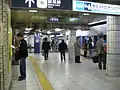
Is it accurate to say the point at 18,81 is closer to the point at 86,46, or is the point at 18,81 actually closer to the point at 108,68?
the point at 108,68

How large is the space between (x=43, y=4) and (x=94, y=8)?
6.46 ft

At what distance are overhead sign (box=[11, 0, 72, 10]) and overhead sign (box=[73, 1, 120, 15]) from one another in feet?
1.01

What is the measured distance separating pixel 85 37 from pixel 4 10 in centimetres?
1824

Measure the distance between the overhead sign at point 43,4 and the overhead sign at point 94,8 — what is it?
309 millimetres

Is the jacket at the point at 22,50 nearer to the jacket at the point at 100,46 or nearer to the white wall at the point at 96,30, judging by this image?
the jacket at the point at 100,46

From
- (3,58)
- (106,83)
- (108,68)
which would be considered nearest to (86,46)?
(108,68)

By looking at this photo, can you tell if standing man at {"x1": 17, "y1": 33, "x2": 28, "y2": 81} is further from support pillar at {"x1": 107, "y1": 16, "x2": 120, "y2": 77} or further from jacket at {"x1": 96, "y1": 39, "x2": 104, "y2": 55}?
jacket at {"x1": 96, "y1": 39, "x2": 104, "y2": 55}

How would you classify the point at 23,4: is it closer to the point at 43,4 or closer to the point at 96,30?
the point at 43,4

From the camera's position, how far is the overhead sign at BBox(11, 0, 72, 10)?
7.14 m

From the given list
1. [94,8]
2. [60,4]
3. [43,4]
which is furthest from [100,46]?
[43,4]

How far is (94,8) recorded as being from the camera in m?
8.60

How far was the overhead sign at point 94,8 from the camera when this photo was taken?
811 cm

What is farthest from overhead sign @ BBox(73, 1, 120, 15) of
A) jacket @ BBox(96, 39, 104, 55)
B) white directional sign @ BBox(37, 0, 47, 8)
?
jacket @ BBox(96, 39, 104, 55)

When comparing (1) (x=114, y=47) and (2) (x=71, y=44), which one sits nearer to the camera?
(1) (x=114, y=47)
